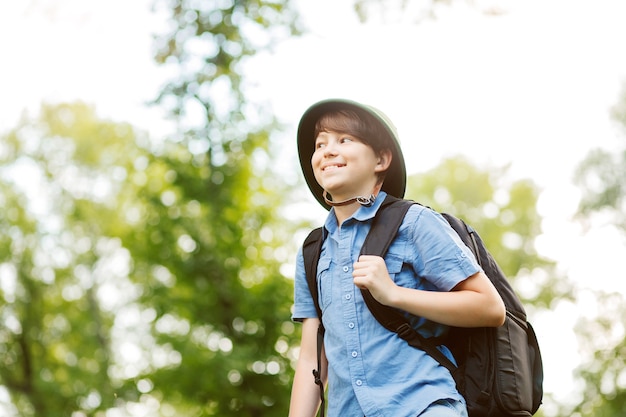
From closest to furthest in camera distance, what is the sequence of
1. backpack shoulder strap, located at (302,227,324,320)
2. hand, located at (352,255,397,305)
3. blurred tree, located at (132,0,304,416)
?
hand, located at (352,255,397,305) → backpack shoulder strap, located at (302,227,324,320) → blurred tree, located at (132,0,304,416)

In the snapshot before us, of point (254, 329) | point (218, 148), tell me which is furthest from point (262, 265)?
point (218, 148)

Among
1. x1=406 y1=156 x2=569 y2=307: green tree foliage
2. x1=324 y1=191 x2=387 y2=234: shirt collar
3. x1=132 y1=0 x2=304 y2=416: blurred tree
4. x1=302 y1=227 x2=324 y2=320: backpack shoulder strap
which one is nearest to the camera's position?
x1=324 y1=191 x2=387 y2=234: shirt collar

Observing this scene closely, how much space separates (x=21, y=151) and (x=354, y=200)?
22495 millimetres

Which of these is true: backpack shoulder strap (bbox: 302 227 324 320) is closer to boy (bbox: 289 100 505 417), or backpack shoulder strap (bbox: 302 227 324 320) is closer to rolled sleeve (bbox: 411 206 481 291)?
boy (bbox: 289 100 505 417)

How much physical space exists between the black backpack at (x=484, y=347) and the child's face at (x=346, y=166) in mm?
153

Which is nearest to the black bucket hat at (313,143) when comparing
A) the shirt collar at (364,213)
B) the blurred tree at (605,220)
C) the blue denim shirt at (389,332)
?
the shirt collar at (364,213)

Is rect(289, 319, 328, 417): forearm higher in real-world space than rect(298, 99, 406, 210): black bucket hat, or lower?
lower

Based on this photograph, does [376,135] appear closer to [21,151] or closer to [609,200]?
[609,200]

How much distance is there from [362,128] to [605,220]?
61.2 feet

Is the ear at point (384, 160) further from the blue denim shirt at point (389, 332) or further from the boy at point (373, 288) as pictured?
the blue denim shirt at point (389, 332)

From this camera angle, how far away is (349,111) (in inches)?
108

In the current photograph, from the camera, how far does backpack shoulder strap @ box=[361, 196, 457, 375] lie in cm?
233

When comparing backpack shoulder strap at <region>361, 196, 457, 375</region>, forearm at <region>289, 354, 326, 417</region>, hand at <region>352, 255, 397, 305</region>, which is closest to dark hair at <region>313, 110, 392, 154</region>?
backpack shoulder strap at <region>361, 196, 457, 375</region>

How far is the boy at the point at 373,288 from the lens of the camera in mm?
2262
